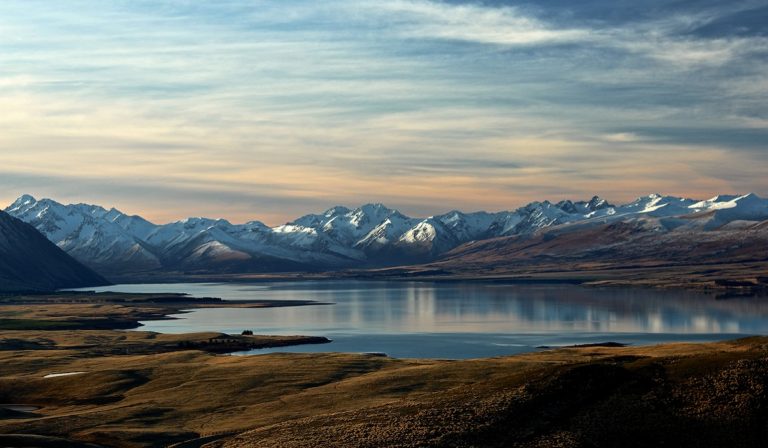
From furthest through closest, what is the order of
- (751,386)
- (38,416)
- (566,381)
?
1. (38,416)
2. (566,381)
3. (751,386)

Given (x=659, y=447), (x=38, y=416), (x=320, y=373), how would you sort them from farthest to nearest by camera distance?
Answer: (x=320, y=373) → (x=38, y=416) → (x=659, y=447)

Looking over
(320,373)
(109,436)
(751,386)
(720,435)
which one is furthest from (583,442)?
(320,373)

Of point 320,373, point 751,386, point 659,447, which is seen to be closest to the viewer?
point 659,447

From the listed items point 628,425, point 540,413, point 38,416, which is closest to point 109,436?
point 38,416

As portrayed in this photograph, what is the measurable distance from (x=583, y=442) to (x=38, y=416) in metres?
52.3

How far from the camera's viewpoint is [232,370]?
366 feet

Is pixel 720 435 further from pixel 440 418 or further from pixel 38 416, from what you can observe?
pixel 38 416

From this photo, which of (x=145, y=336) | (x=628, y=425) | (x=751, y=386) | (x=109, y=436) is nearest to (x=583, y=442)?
(x=628, y=425)

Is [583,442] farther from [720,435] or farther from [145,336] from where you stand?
[145,336]

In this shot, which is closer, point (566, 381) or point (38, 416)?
point (566, 381)

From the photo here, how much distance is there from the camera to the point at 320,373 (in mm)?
109562

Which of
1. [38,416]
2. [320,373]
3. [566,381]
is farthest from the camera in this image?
[320,373]

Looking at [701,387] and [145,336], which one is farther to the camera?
[145,336]

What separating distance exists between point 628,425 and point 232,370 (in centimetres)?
5718
